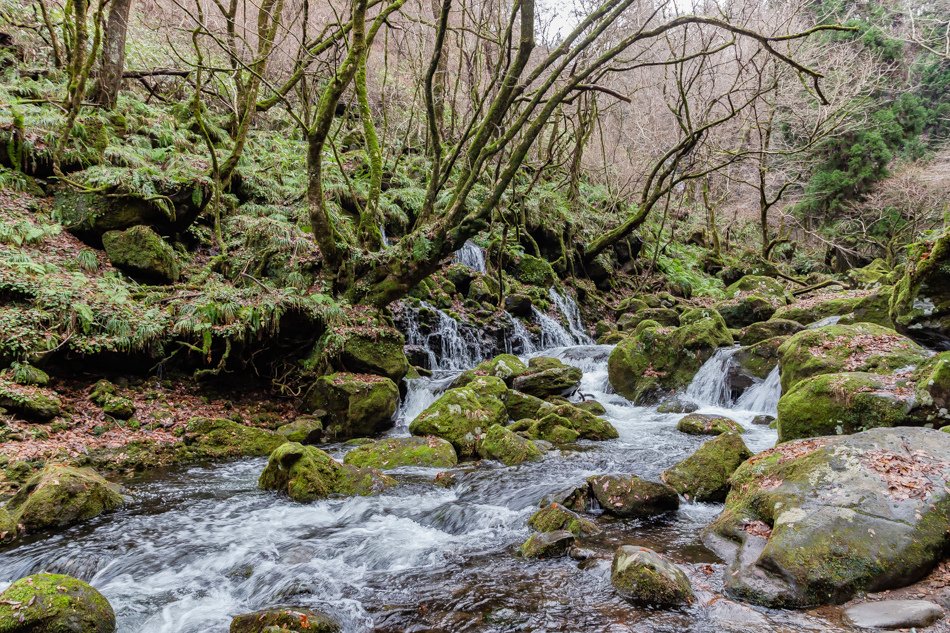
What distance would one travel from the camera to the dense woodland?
3.58 metres

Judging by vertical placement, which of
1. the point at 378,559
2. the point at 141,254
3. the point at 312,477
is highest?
the point at 141,254

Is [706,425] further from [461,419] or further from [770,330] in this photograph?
[770,330]

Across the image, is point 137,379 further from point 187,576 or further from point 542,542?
point 542,542

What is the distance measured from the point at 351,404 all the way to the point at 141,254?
481 centimetres

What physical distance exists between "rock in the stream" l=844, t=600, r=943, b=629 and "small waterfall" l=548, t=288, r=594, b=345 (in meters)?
14.2

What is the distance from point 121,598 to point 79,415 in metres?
4.39

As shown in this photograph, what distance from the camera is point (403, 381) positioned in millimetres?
10594

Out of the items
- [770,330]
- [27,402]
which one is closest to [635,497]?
[27,402]

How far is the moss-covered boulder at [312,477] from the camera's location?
5875 millimetres

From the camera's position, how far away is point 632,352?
466 inches

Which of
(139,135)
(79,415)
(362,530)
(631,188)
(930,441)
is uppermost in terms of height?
(631,188)

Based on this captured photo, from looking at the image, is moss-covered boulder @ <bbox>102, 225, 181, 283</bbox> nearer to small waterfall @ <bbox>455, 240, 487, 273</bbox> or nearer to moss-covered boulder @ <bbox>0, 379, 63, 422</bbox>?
moss-covered boulder @ <bbox>0, 379, 63, 422</bbox>

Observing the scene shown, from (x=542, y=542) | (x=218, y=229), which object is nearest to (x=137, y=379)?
(x=218, y=229)

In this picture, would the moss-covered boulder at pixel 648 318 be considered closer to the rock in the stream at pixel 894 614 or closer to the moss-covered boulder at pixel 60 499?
the rock in the stream at pixel 894 614
